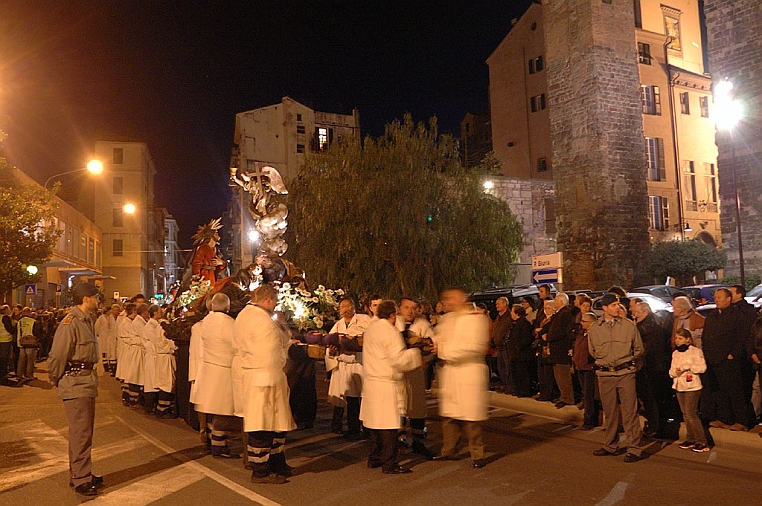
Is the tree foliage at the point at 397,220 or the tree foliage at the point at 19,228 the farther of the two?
the tree foliage at the point at 397,220

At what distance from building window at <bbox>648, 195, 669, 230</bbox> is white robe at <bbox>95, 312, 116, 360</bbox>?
30777 millimetres

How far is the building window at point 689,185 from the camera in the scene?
134ft

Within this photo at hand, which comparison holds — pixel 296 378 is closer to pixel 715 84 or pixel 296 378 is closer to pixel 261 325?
pixel 261 325

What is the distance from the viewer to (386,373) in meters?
7.58

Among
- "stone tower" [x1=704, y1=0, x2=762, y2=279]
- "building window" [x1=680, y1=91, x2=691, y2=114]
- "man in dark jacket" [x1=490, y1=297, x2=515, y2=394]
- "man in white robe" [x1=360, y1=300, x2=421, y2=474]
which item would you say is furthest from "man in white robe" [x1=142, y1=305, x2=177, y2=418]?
"building window" [x1=680, y1=91, x2=691, y2=114]

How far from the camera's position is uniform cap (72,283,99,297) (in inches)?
289

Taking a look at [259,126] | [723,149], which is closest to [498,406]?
[723,149]

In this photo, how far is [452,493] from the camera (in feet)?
21.9

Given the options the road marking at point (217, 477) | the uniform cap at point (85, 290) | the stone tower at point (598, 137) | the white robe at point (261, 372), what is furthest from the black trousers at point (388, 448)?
the stone tower at point (598, 137)

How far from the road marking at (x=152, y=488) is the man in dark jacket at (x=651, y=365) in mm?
5919

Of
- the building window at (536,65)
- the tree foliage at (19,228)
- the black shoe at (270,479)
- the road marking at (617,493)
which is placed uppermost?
the building window at (536,65)

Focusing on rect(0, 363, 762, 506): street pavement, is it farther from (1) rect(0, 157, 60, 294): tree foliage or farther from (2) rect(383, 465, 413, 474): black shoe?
(1) rect(0, 157, 60, 294): tree foliage

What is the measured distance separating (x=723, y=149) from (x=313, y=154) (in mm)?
18257

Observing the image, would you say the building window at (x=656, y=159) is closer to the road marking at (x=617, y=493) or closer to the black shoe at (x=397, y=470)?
the road marking at (x=617, y=493)
